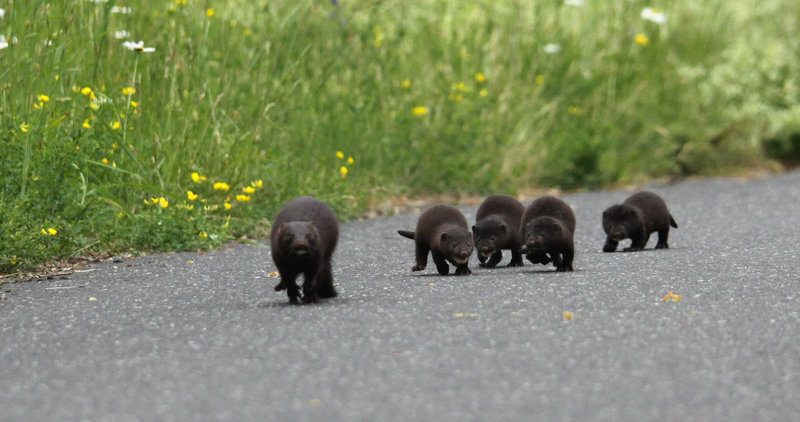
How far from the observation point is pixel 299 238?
21.0 ft

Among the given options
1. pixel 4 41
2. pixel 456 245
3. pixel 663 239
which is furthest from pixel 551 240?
pixel 4 41

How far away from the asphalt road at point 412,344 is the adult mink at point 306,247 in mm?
159

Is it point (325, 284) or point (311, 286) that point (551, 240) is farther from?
point (311, 286)

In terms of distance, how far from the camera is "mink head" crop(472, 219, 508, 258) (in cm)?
825

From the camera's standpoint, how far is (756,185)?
15227 mm

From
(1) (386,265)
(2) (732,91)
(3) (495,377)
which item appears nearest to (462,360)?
(3) (495,377)

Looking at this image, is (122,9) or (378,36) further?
(378,36)

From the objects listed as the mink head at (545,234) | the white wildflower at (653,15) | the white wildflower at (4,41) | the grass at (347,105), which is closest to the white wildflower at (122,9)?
the grass at (347,105)

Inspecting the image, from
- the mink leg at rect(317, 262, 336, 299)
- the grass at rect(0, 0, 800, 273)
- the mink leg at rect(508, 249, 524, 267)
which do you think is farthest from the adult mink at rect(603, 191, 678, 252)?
the mink leg at rect(317, 262, 336, 299)

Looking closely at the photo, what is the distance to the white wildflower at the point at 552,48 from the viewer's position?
48.4 feet

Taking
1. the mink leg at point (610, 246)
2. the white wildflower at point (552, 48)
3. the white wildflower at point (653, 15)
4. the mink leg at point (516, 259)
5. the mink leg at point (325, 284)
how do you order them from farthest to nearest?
the white wildflower at point (653, 15)
the white wildflower at point (552, 48)
the mink leg at point (610, 246)
the mink leg at point (516, 259)
the mink leg at point (325, 284)

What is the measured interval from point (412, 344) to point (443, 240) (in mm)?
2417

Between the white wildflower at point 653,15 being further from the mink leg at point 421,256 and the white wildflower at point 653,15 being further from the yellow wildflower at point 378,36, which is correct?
the mink leg at point 421,256

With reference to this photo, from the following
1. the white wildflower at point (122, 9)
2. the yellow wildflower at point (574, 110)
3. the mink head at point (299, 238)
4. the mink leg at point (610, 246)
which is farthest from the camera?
the yellow wildflower at point (574, 110)
